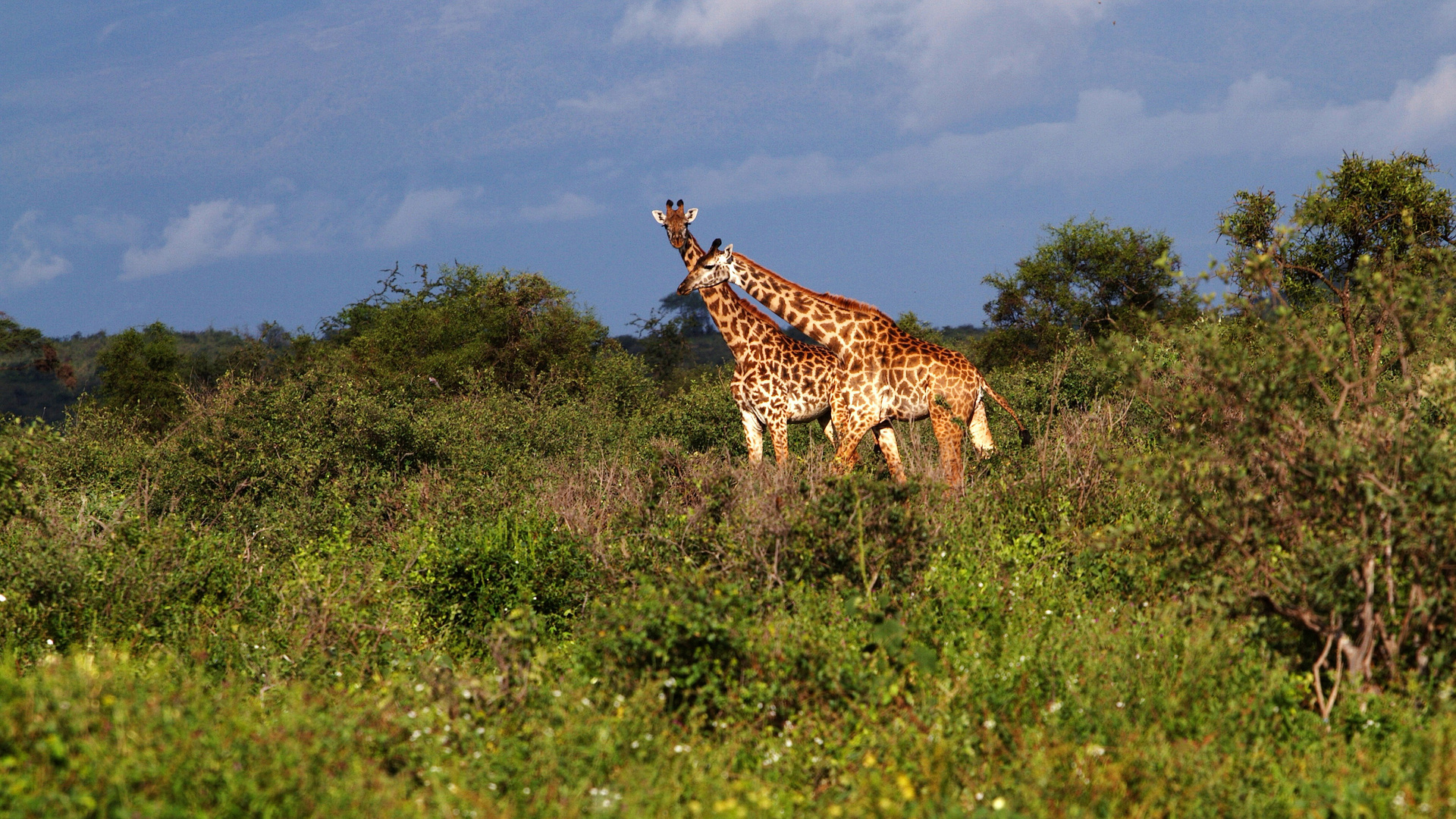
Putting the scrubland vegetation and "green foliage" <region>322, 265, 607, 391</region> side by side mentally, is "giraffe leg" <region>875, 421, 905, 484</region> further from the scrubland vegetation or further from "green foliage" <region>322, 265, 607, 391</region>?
"green foliage" <region>322, 265, 607, 391</region>

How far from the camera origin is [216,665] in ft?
25.3

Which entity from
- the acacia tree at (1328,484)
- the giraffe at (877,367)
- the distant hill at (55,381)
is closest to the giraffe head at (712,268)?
the giraffe at (877,367)

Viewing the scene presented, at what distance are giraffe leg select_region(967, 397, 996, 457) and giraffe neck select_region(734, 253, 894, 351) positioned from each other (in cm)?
141

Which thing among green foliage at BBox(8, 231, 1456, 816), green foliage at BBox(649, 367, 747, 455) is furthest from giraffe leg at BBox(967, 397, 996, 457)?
green foliage at BBox(649, 367, 747, 455)

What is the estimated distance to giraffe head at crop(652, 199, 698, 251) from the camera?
1220 cm

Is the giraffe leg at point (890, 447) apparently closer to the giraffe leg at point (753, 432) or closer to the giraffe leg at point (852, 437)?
the giraffe leg at point (852, 437)

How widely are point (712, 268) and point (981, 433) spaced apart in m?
3.60

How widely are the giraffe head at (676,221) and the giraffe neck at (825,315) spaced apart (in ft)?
2.18

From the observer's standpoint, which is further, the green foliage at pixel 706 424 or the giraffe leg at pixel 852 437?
the green foliage at pixel 706 424

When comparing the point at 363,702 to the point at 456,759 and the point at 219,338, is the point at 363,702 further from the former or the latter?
the point at 219,338

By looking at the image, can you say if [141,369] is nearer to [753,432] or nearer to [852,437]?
[753,432]

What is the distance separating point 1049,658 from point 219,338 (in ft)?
302

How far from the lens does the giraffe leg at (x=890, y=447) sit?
11641 millimetres

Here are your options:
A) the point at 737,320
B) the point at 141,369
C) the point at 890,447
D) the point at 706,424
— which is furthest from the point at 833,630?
the point at 141,369
